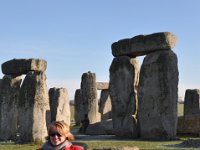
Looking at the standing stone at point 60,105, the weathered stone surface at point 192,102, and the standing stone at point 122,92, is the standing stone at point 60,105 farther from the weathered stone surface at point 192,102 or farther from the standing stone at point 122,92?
the weathered stone surface at point 192,102

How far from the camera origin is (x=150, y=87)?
52.9ft

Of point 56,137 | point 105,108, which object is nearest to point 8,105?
point 105,108

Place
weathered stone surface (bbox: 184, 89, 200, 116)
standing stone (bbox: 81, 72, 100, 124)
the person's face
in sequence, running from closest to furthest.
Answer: the person's face, weathered stone surface (bbox: 184, 89, 200, 116), standing stone (bbox: 81, 72, 100, 124)

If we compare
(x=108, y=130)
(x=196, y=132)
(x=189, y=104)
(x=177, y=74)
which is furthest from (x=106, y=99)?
(x=177, y=74)

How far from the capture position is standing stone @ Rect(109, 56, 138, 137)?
17.2 m

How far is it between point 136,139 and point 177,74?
2771 mm

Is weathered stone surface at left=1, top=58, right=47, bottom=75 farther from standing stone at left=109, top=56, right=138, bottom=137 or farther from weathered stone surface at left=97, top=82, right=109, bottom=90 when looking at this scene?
weathered stone surface at left=97, top=82, right=109, bottom=90

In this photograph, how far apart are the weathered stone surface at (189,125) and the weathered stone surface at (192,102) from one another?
411 cm

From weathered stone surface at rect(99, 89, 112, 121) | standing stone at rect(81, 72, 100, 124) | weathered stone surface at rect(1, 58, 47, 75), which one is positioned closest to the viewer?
weathered stone surface at rect(1, 58, 47, 75)

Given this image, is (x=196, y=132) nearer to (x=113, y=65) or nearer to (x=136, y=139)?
(x=136, y=139)

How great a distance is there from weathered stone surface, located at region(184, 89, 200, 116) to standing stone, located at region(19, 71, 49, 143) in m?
9.59

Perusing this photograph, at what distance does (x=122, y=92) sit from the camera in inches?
Result: 689

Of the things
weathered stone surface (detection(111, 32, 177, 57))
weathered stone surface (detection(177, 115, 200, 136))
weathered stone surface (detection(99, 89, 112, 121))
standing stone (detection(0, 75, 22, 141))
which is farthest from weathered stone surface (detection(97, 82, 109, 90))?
standing stone (detection(0, 75, 22, 141))

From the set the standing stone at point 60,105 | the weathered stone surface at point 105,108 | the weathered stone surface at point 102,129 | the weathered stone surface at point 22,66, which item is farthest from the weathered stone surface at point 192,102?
the weathered stone surface at point 22,66
